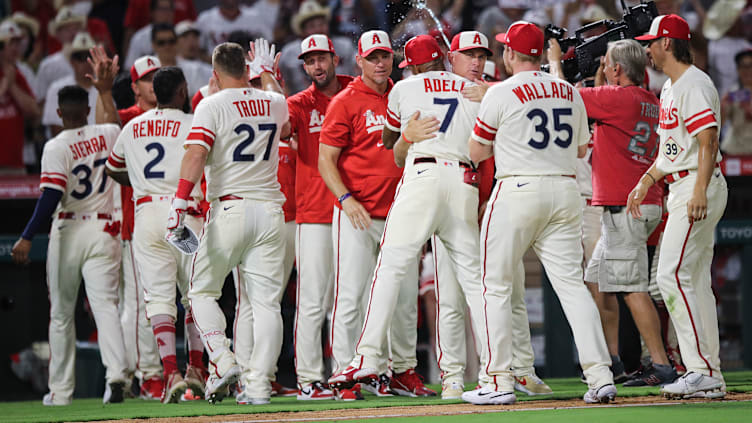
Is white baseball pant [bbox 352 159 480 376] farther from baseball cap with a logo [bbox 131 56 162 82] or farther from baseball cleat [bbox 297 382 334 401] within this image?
baseball cap with a logo [bbox 131 56 162 82]

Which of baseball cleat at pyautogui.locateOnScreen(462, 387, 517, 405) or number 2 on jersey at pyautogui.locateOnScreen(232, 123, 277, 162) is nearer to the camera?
baseball cleat at pyautogui.locateOnScreen(462, 387, 517, 405)

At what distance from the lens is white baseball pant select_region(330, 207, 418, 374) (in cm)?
609

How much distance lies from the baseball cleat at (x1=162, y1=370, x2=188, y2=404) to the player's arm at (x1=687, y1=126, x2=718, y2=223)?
3158 millimetres

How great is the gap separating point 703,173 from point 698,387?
108 cm

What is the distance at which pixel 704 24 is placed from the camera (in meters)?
10.4

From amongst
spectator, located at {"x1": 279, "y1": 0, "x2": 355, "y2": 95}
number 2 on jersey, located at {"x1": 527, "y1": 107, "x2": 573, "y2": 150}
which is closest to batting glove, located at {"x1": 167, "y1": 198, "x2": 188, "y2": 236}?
number 2 on jersey, located at {"x1": 527, "y1": 107, "x2": 573, "y2": 150}

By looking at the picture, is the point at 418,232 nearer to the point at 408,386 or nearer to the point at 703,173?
the point at 408,386

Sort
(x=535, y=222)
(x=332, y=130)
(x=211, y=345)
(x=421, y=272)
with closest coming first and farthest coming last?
(x=535, y=222) < (x=211, y=345) < (x=332, y=130) < (x=421, y=272)

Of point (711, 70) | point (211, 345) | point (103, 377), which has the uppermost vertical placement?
point (711, 70)

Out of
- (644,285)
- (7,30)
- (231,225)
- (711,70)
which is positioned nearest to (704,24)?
(711,70)

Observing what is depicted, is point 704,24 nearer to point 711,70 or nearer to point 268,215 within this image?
point 711,70

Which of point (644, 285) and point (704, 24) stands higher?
point (704, 24)

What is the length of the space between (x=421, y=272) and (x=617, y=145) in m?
2.67

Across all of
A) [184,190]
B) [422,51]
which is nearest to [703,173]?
[422,51]
